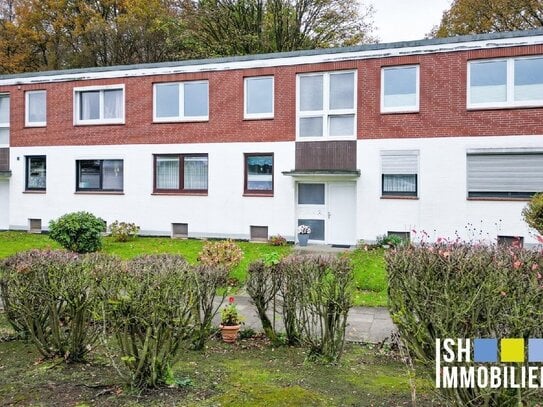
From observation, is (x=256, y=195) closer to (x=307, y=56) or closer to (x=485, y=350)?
(x=307, y=56)

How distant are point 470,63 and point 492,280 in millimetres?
12987

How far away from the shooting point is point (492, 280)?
4328mm

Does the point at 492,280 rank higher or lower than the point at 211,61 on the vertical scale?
lower

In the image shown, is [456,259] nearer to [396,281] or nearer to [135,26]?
[396,281]

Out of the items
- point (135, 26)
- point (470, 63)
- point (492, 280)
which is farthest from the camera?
point (135, 26)

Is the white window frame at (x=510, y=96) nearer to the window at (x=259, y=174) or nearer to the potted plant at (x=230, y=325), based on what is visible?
the window at (x=259, y=174)

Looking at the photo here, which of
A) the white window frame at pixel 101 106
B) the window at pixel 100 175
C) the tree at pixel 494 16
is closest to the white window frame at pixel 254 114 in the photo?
the white window frame at pixel 101 106

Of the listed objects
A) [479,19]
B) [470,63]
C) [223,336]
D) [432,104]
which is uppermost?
[479,19]

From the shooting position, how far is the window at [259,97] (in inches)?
706

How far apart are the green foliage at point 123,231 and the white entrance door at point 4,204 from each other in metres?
6.03

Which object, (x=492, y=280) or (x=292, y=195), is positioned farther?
(x=292, y=195)

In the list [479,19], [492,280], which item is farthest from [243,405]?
[479,19]

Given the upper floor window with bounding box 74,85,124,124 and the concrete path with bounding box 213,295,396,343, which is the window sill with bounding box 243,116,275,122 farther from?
the concrete path with bounding box 213,295,396,343

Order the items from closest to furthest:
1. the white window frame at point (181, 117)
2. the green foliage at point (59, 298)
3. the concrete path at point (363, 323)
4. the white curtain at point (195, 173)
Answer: the green foliage at point (59, 298)
the concrete path at point (363, 323)
the white window frame at point (181, 117)
the white curtain at point (195, 173)
